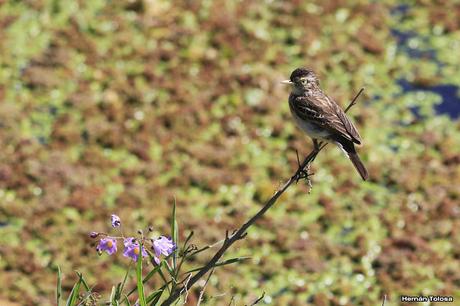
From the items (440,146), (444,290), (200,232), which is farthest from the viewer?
(440,146)

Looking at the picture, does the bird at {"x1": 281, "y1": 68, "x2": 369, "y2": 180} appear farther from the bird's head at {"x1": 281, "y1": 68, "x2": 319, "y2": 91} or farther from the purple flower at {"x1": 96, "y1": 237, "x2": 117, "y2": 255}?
the purple flower at {"x1": 96, "y1": 237, "x2": 117, "y2": 255}

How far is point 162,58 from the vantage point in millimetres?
8703

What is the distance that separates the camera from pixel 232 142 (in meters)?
7.70

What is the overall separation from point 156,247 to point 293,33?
6.59 meters

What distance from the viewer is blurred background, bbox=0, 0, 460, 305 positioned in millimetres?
6500

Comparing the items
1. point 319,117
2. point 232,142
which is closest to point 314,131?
point 319,117

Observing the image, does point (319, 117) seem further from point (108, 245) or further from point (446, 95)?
point (446, 95)

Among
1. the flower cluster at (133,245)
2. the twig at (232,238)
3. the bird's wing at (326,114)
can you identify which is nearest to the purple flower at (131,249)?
the flower cluster at (133,245)

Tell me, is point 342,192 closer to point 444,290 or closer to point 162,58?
point 444,290

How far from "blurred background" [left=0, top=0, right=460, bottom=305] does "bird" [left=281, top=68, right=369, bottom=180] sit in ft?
4.87

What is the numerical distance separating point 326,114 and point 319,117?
0.04 meters

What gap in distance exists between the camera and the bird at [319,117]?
166 inches

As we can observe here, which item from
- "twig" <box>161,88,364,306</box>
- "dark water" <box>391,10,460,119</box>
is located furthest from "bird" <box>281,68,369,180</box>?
"dark water" <box>391,10,460,119</box>

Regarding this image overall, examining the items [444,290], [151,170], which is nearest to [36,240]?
[151,170]
